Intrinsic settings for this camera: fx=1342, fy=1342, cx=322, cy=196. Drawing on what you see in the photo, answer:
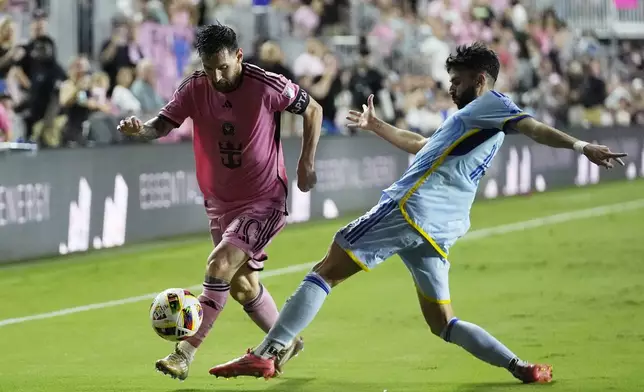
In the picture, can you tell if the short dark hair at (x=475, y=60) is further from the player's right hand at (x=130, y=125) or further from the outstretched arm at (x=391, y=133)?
the player's right hand at (x=130, y=125)

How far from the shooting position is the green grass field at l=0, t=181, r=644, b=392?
7941 mm

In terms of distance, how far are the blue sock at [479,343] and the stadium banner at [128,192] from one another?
7457mm

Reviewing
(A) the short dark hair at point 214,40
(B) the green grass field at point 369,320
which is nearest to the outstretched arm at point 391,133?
(A) the short dark hair at point 214,40

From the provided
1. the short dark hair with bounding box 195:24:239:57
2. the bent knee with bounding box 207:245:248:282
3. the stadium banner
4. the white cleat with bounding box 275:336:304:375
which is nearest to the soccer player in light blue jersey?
the white cleat with bounding box 275:336:304:375

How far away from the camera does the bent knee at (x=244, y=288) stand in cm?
807

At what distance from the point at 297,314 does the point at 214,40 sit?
1.57 m

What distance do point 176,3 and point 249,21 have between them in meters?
1.95

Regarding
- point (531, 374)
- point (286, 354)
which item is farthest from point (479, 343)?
point (286, 354)

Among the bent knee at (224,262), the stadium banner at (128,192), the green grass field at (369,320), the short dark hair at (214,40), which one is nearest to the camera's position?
the short dark hair at (214,40)

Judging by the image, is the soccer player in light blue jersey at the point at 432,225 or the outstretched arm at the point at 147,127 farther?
the outstretched arm at the point at 147,127

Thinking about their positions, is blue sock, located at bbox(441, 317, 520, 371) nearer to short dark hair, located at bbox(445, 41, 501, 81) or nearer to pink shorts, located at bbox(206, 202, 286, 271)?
pink shorts, located at bbox(206, 202, 286, 271)

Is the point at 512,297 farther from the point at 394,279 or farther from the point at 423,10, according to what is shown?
the point at 423,10

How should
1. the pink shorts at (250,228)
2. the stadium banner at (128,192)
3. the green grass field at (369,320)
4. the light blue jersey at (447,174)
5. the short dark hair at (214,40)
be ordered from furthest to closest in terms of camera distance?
the stadium banner at (128,192) < the green grass field at (369,320) < the pink shorts at (250,228) < the short dark hair at (214,40) < the light blue jersey at (447,174)

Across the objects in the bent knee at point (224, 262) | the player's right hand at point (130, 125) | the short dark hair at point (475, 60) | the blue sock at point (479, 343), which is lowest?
the blue sock at point (479, 343)
